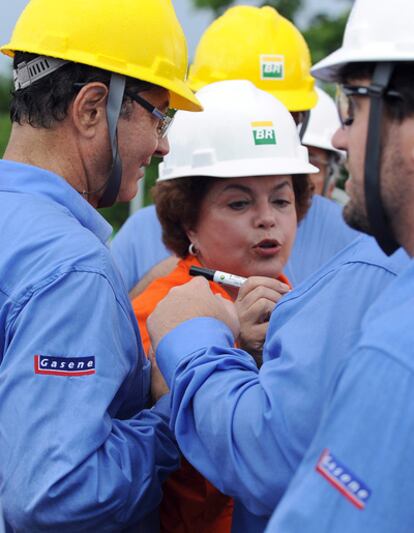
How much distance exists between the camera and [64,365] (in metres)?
2.36

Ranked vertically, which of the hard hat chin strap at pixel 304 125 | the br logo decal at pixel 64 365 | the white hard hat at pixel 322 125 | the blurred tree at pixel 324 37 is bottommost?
the blurred tree at pixel 324 37

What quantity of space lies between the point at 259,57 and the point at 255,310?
9.13 feet

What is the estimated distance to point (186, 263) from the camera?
3.71 metres

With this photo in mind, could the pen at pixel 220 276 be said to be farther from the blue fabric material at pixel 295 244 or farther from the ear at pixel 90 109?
the blue fabric material at pixel 295 244

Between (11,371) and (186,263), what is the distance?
4.79ft

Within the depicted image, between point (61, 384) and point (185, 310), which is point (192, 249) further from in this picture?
point (61, 384)

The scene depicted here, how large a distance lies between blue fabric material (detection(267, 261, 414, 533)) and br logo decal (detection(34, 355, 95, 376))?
2.72 ft

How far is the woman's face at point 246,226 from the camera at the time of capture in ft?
Answer: 11.9

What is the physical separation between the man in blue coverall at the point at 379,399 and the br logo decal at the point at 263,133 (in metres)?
1.70

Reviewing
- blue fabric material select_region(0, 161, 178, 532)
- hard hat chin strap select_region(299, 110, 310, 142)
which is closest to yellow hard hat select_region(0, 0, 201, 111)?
blue fabric material select_region(0, 161, 178, 532)

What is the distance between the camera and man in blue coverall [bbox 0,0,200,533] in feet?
7.66

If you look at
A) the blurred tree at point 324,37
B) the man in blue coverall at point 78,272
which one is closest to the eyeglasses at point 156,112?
the man in blue coverall at point 78,272

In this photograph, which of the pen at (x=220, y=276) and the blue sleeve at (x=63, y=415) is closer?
the blue sleeve at (x=63, y=415)

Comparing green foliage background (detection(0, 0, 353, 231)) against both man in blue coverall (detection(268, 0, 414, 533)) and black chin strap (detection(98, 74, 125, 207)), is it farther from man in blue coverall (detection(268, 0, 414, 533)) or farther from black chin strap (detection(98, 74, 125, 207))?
man in blue coverall (detection(268, 0, 414, 533))
